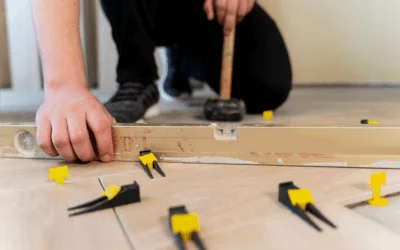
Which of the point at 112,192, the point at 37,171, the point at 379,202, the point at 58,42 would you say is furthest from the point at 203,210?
the point at 58,42

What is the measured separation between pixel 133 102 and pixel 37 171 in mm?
425

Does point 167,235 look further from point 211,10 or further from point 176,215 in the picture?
point 211,10

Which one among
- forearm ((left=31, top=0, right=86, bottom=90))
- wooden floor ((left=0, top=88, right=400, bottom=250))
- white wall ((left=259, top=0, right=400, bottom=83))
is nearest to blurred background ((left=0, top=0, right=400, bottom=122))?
white wall ((left=259, top=0, right=400, bottom=83))

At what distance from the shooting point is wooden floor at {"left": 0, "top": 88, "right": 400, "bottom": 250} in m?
0.43

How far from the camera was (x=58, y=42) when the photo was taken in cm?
75

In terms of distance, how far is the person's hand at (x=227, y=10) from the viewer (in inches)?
39.8

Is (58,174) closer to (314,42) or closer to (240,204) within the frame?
(240,204)

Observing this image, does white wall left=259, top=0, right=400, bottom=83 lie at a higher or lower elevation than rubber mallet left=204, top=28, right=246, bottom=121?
higher

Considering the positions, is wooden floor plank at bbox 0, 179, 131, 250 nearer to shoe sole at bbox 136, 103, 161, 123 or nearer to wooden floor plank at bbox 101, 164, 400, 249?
wooden floor plank at bbox 101, 164, 400, 249

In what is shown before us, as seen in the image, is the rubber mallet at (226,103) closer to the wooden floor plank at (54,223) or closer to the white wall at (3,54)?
the wooden floor plank at (54,223)

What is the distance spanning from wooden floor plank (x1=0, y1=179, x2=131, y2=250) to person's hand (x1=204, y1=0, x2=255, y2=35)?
0.62 meters

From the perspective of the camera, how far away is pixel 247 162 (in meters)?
0.71

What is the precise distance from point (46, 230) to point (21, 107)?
1.30 meters

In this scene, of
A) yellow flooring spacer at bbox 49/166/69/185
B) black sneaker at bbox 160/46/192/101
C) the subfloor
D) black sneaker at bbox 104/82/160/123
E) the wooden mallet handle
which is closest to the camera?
yellow flooring spacer at bbox 49/166/69/185
